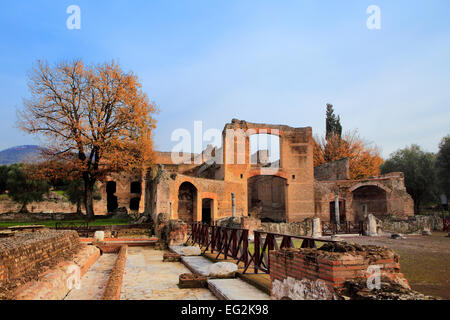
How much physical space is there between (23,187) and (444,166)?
3368 cm

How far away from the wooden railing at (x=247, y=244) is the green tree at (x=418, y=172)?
32001 millimetres

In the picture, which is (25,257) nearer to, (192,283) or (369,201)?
(192,283)

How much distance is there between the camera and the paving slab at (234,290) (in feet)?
16.4

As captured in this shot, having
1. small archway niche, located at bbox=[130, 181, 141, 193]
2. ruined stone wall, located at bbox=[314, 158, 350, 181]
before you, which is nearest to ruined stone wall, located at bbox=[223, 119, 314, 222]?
ruined stone wall, located at bbox=[314, 158, 350, 181]

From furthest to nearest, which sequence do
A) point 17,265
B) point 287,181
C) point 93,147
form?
point 287,181 < point 93,147 < point 17,265

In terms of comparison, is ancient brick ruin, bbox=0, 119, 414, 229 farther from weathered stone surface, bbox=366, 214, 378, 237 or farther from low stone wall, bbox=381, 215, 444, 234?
weathered stone surface, bbox=366, 214, 378, 237

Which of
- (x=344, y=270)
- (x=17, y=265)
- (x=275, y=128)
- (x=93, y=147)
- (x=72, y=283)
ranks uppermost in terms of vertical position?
(x=275, y=128)

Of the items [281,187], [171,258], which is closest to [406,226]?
[281,187]

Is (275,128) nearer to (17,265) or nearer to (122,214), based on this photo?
(122,214)

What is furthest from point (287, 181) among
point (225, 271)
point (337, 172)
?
point (225, 271)

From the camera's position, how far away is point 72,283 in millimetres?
6914

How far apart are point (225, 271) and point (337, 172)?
91.5 ft
